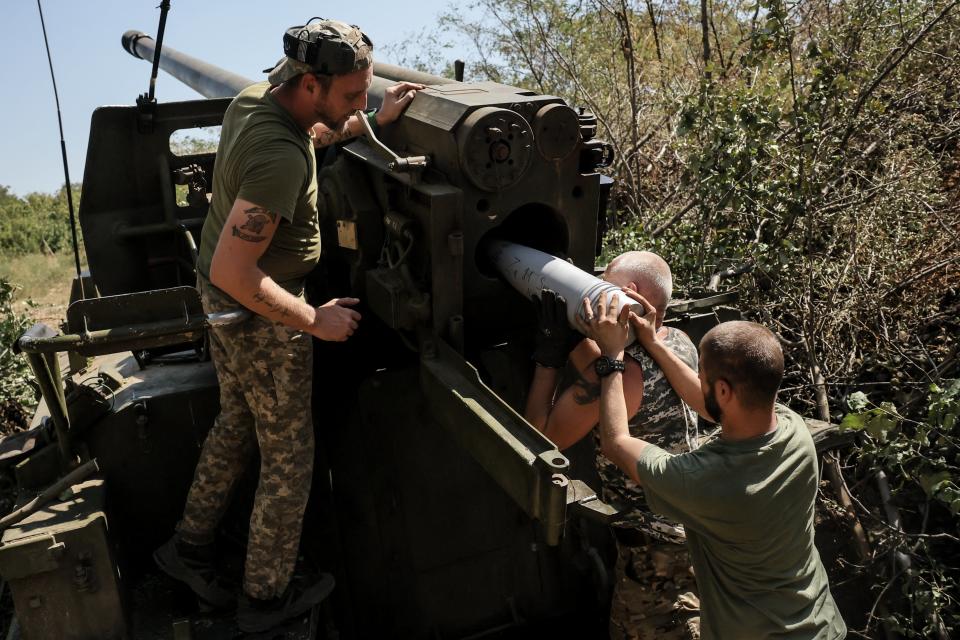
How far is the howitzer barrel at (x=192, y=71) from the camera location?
19.7ft

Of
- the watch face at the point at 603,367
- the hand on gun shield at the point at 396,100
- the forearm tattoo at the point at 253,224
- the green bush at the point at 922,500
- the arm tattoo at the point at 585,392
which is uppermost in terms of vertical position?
the hand on gun shield at the point at 396,100

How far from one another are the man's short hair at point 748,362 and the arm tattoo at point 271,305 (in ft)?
4.69

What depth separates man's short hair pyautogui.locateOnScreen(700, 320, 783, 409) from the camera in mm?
2570

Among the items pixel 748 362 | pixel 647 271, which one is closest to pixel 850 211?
pixel 647 271

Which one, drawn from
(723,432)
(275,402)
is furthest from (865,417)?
(275,402)

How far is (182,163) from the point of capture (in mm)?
4637

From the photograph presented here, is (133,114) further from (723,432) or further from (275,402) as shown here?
(723,432)

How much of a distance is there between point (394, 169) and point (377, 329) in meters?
0.95

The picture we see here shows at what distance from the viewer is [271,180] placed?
2902 millimetres

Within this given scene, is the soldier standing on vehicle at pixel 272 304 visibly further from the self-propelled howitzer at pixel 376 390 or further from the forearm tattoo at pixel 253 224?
the self-propelled howitzer at pixel 376 390

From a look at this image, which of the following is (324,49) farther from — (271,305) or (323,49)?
(271,305)

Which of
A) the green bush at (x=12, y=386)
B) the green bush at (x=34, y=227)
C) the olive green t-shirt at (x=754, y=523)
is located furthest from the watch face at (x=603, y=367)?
the green bush at (x=34, y=227)

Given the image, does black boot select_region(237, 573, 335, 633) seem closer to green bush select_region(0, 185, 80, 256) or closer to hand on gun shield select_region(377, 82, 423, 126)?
hand on gun shield select_region(377, 82, 423, 126)

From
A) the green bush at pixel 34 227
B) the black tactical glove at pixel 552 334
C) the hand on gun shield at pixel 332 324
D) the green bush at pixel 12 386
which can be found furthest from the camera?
the green bush at pixel 34 227
